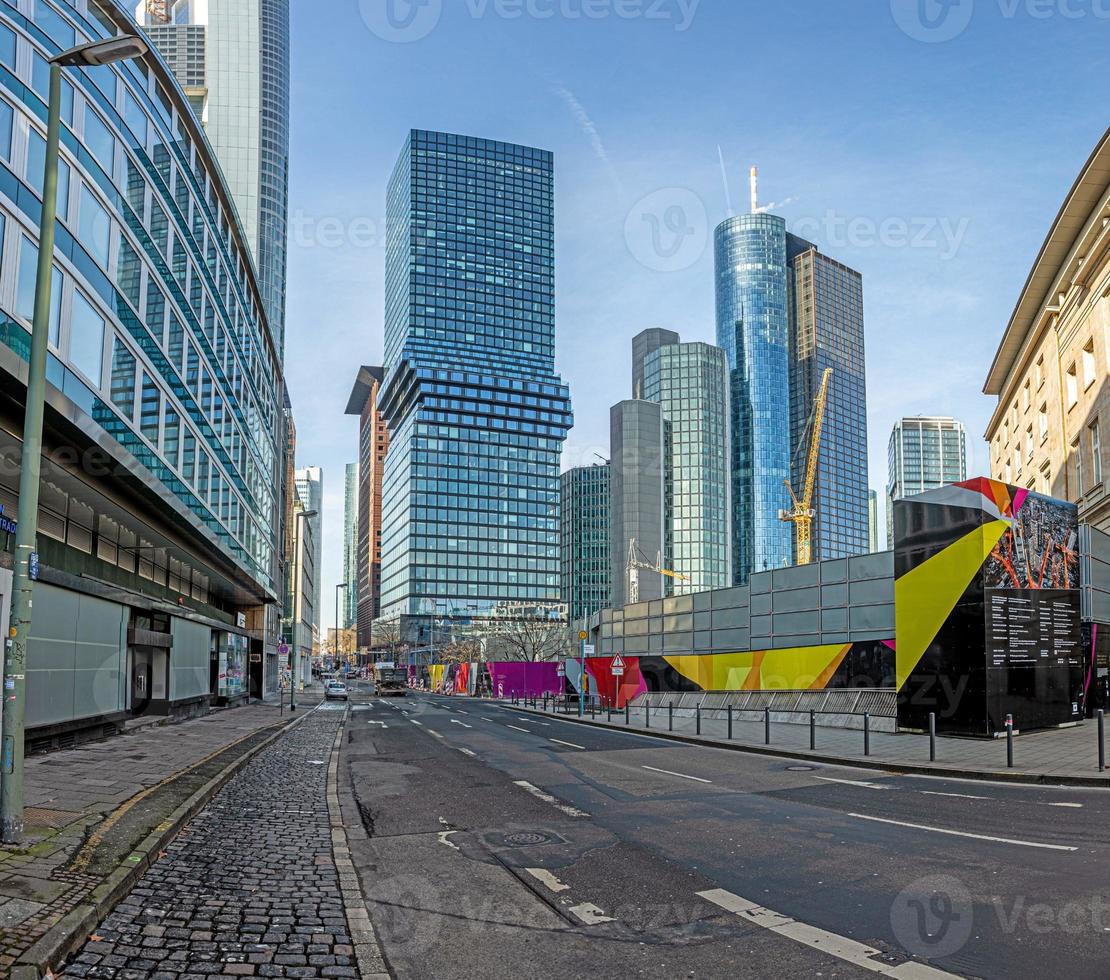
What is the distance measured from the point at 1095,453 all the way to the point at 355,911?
4014cm

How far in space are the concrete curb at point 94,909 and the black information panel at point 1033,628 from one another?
1828cm

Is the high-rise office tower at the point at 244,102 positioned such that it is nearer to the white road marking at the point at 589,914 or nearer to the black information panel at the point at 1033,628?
the black information panel at the point at 1033,628

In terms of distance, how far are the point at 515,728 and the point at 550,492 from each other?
164m

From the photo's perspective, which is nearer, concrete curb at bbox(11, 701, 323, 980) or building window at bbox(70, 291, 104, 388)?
concrete curb at bbox(11, 701, 323, 980)

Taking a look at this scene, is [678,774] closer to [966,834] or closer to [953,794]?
[953,794]

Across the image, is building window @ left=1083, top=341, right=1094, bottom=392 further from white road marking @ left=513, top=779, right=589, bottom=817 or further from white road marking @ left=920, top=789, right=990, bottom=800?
white road marking @ left=513, top=779, right=589, bottom=817

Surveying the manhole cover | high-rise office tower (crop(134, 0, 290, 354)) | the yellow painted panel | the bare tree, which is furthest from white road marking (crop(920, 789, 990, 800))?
high-rise office tower (crop(134, 0, 290, 354))

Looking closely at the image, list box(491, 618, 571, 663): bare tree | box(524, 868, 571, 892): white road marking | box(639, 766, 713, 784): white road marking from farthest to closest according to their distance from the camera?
box(491, 618, 571, 663): bare tree < box(639, 766, 713, 784): white road marking < box(524, 868, 571, 892): white road marking

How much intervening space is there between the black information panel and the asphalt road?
23.6ft

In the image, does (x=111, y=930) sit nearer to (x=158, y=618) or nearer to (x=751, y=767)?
(x=751, y=767)

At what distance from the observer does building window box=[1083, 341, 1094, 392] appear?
128 ft

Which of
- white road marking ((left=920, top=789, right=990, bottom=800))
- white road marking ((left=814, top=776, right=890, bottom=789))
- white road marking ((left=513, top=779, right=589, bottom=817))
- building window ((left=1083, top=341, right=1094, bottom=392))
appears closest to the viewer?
white road marking ((left=513, top=779, right=589, bottom=817))

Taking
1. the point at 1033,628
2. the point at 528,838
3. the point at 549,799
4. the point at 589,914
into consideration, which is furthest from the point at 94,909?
the point at 1033,628

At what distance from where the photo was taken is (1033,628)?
22.8 metres
